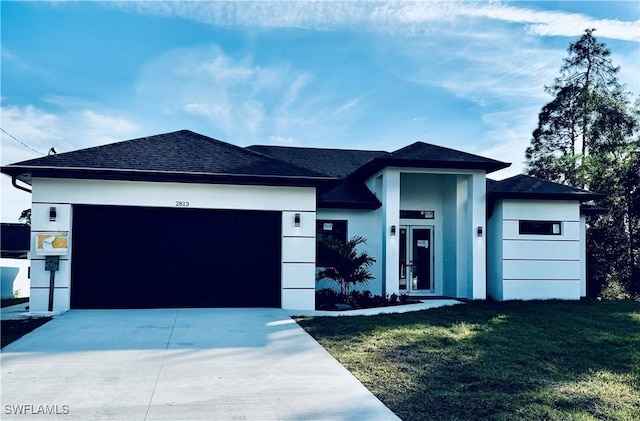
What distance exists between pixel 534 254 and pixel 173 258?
9.70 metres

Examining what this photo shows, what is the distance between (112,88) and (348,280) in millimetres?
10120

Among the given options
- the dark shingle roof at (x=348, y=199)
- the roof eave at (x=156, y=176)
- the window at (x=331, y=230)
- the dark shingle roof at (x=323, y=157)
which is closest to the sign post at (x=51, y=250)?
the roof eave at (x=156, y=176)

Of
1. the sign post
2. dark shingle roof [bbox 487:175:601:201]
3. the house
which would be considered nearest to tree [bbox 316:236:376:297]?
the house

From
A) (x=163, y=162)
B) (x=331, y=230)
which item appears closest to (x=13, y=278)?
(x=163, y=162)

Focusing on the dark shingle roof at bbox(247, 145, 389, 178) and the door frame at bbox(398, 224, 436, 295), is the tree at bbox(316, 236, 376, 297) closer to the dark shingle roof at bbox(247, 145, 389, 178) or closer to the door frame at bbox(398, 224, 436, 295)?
the door frame at bbox(398, 224, 436, 295)

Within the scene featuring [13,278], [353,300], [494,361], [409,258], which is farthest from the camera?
[13,278]

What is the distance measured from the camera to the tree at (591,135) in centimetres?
2066

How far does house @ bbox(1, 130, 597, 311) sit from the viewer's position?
11141 millimetres

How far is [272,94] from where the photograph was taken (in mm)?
18906

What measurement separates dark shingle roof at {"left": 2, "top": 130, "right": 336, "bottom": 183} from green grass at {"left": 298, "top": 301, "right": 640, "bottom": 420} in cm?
384

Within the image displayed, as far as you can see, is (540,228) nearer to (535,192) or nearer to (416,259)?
(535,192)

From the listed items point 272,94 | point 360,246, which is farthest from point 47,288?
point 272,94

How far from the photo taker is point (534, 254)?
14.1 metres

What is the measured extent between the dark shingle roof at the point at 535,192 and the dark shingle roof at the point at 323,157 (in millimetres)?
4226
